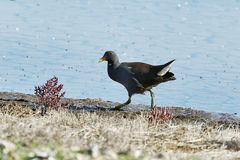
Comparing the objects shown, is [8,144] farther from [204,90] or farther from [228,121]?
[204,90]

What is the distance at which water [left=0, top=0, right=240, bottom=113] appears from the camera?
17.9 m

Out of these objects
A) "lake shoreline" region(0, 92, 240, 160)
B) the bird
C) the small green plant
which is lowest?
"lake shoreline" region(0, 92, 240, 160)

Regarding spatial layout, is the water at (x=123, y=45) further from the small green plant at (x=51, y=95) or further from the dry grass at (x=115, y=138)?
the dry grass at (x=115, y=138)

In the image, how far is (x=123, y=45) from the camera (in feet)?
73.0

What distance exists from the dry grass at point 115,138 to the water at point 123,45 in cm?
714

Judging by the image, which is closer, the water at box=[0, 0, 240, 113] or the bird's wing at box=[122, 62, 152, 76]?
the bird's wing at box=[122, 62, 152, 76]

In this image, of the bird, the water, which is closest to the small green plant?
the bird

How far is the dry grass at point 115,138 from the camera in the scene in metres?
6.88

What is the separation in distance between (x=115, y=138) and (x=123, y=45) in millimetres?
14135

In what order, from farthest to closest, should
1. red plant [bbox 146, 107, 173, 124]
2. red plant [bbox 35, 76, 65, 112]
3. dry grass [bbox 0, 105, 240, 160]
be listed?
1. red plant [bbox 35, 76, 65, 112]
2. red plant [bbox 146, 107, 173, 124]
3. dry grass [bbox 0, 105, 240, 160]

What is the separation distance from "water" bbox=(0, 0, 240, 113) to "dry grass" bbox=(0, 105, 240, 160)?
23.4 feet

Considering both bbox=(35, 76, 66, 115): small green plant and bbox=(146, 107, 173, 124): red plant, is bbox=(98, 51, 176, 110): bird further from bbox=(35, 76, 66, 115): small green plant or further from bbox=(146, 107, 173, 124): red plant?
bbox=(146, 107, 173, 124): red plant

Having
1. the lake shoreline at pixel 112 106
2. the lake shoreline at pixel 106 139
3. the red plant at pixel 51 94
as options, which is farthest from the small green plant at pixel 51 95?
the lake shoreline at pixel 112 106

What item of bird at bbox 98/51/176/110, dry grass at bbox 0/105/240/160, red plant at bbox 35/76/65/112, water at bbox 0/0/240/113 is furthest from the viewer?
water at bbox 0/0/240/113
